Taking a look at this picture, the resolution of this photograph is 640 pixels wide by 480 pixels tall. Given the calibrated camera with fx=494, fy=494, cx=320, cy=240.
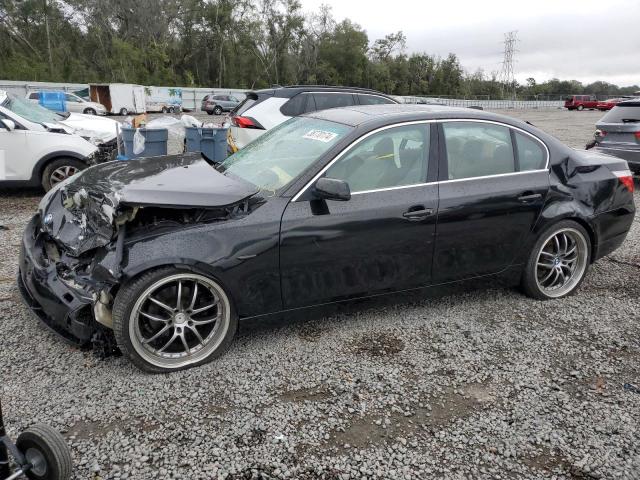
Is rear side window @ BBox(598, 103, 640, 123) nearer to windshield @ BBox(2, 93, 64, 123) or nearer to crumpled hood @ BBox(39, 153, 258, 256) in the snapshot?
crumpled hood @ BBox(39, 153, 258, 256)

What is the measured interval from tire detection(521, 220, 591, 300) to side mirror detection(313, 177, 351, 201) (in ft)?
6.08

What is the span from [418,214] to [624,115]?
784cm

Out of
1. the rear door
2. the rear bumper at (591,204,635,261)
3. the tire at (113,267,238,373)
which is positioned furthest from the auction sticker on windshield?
the rear bumper at (591,204,635,261)

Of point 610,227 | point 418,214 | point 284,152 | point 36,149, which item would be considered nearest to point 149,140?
point 36,149

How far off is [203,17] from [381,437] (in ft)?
236

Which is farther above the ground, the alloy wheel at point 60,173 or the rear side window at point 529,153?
the rear side window at point 529,153

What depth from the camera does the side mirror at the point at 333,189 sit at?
124 inches

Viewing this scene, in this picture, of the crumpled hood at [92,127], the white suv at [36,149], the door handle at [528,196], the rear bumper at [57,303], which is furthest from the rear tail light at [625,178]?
the crumpled hood at [92,127]

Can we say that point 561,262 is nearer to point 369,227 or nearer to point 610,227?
point 610,227

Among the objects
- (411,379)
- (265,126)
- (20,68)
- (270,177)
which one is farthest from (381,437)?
(20,68)

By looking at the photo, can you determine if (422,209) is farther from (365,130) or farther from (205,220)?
(205,220)

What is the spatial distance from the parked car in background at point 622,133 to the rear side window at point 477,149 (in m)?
6.33

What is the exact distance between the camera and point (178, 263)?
2936 millimetres

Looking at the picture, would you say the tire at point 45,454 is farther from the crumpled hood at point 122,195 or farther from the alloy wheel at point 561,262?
the alloy wheel at point 561,262
